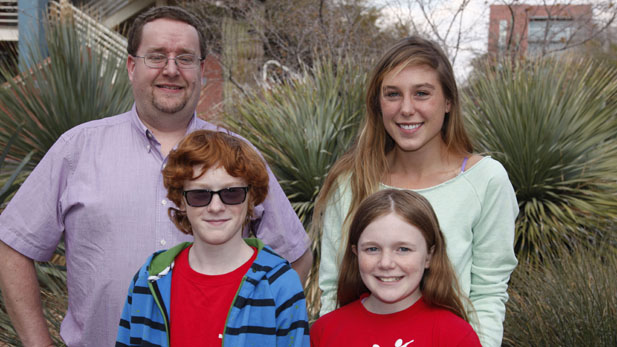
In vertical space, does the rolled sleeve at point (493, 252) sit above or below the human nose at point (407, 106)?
below

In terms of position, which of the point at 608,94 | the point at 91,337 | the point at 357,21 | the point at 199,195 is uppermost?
the point at 357,21

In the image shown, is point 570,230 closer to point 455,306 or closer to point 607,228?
point 607,228

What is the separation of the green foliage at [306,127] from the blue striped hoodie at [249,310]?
4.26 m

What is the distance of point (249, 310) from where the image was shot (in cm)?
214

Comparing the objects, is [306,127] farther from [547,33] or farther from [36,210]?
[547,33]

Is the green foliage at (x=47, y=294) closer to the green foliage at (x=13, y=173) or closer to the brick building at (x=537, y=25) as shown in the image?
the green foliage at (x=13, y=173)

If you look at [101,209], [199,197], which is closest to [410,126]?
[199,197]

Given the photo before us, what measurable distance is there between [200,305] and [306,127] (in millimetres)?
5013

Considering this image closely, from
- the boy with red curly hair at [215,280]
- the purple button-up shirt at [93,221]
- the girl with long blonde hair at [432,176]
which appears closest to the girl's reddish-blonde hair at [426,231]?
the girl with long blonde hair at [432,176]

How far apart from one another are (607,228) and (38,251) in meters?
5.40

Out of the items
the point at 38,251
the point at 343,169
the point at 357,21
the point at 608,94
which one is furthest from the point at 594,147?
the point at 357,21

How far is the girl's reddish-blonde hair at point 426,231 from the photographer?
7.57ft

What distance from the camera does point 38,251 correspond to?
8.87 ft

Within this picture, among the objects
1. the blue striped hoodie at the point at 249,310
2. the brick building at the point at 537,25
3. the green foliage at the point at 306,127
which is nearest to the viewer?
the blue striped hoodie at the point at 249,310
